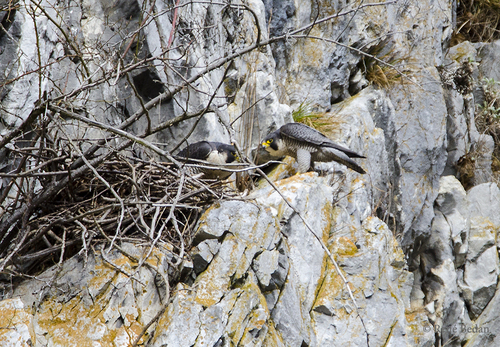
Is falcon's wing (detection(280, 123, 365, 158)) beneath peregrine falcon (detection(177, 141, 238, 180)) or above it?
beneath

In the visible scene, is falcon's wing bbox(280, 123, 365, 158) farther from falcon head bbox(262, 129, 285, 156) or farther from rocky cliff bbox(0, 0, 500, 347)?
rocky cliff bbox(0, 0, 500, 347)

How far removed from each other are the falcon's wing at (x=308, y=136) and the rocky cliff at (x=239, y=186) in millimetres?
365

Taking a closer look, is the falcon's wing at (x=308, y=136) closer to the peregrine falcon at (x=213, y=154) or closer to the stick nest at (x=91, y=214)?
the peregrine falcon at (x=213, y=154)

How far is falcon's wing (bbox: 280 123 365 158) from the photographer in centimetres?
473

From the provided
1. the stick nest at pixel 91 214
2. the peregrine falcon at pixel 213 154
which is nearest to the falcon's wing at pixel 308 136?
the peregrine falcon at pixel 213 154

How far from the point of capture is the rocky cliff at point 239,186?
2877mm

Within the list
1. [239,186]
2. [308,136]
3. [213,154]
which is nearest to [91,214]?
[213,154]

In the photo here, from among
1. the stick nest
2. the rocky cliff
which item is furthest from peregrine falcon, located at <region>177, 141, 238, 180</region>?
the stick nest

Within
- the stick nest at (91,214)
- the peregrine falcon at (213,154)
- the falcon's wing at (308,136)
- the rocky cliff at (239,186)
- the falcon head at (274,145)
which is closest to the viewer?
the rocky cliff at (239,186)

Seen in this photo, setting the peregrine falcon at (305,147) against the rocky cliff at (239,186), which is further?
the peregrine falcon at (305,147)

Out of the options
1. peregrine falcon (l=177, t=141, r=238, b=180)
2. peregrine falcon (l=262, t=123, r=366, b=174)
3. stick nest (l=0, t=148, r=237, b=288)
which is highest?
stick nest (l=0, t=148, r=237, b=288)

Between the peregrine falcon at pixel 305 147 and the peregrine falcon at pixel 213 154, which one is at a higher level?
the peregrine falcon at pixel 213 154

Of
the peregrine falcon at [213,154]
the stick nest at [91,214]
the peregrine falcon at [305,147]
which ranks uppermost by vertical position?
the stick nest at [91,214]

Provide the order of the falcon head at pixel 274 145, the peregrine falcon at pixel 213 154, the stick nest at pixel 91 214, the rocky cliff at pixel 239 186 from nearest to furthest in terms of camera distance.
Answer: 1. the rocky cliff at pixel 239 186
2. the stick nest at pixel 91 214
3. the peregrine falcon at pixel 213 154
4. the falcon head at pixel 274 145
